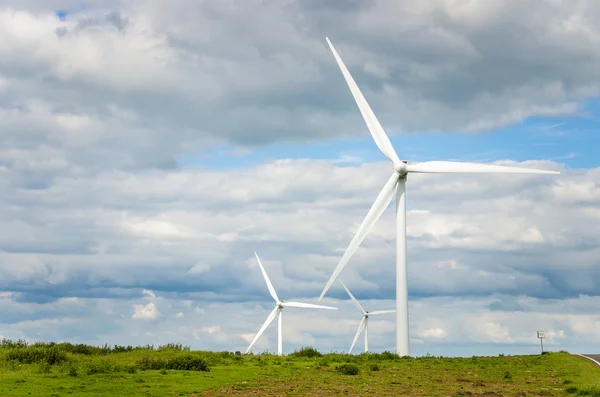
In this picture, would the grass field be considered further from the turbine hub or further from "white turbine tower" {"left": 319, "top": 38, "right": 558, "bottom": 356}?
the turbine hub

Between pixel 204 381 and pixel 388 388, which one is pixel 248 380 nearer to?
pixel 204 381

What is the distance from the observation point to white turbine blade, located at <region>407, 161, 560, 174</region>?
219ft

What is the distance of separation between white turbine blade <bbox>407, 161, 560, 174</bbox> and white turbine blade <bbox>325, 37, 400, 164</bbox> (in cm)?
349

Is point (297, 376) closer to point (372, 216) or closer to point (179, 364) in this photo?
point (179, 364)

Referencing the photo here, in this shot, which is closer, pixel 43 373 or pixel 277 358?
pixel 43 373

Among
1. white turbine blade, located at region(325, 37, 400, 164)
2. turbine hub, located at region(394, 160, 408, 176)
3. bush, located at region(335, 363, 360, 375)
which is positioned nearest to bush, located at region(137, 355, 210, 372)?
bush, located at region(335, 363, 360, 375)

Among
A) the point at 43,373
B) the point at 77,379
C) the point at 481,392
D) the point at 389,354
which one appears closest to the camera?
the point at 481,392

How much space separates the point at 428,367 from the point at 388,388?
41.6ft

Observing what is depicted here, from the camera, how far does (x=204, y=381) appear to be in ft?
164

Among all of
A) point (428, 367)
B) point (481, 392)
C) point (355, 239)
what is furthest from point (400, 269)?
point (481, 392)

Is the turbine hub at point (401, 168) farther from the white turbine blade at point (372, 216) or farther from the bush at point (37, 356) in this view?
the bush at point (37, 356)

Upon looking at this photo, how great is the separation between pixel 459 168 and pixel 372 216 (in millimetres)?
9897

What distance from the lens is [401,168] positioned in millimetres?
72125

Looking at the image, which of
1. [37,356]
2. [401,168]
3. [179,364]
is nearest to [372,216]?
[401,168]
